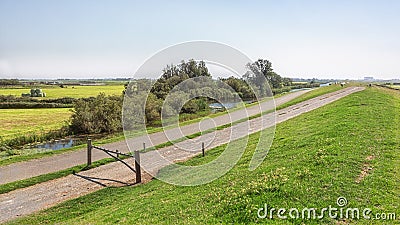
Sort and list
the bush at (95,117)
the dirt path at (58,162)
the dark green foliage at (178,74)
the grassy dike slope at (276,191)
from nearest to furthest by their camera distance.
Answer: the grassy dike slope at (276,191) → the dark green foliage at (178,74) → the dirt path at (58,162) → the bush at (95,117)

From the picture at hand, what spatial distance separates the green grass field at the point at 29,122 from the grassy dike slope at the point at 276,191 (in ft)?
92.8

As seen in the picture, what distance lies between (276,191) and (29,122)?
46042mm

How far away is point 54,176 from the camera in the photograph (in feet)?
53.5

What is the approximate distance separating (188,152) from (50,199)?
9545 millimetres

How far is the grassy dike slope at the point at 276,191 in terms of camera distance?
754 cm

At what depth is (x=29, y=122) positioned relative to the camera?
4538 centimetres

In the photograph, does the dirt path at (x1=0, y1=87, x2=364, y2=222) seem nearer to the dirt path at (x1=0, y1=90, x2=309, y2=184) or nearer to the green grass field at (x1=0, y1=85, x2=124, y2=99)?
the dirt path at (x1=0, y1=90, x2=309, y2=184)

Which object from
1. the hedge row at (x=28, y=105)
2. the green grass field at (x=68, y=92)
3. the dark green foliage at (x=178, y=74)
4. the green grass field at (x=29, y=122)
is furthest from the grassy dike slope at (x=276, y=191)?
the green grass field at (x=68, y=92)

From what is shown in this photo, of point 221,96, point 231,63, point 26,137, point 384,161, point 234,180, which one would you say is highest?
point 231,63

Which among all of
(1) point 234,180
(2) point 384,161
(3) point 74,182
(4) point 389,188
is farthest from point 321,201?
(3) point 74,182

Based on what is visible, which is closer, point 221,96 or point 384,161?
point 384,161

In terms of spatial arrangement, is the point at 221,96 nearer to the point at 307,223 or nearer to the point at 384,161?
the point at 384,161

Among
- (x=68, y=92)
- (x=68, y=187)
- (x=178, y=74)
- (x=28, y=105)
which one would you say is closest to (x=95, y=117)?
(x=178, y=74)

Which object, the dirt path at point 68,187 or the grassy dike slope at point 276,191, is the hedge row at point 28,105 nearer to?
the dirt path at point 68,187
